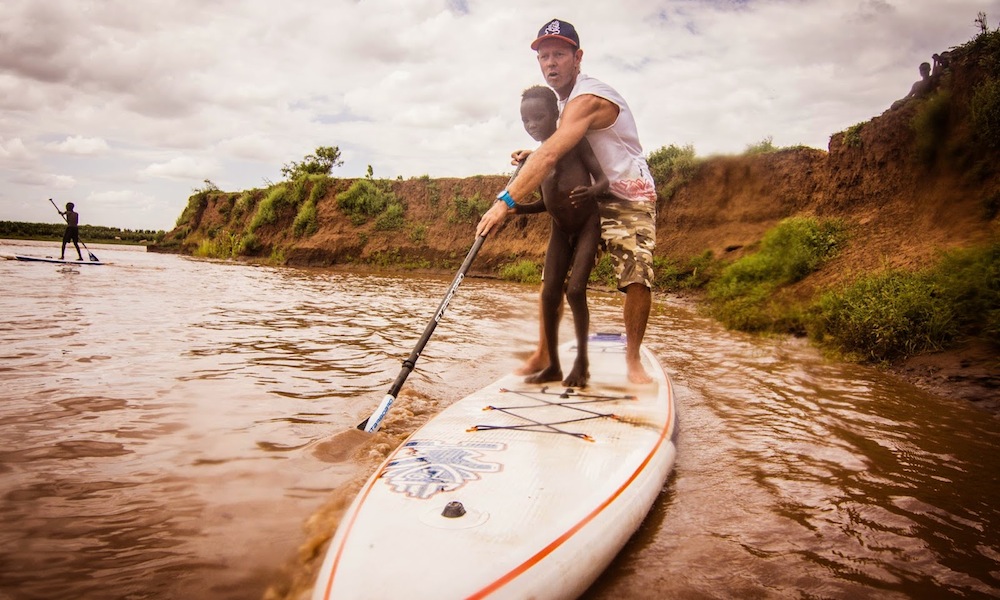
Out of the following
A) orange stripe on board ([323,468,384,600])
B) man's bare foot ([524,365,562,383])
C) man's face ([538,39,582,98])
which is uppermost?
man's face ([538,39,582,98])

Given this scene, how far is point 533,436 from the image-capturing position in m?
2.46

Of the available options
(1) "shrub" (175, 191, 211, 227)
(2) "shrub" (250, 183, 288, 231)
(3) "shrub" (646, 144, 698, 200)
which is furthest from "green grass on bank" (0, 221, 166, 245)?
(3) "shrub" (646, 144, 698, 200)

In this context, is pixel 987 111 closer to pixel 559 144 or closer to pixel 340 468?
pixel 559 144

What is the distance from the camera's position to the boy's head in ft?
11.8

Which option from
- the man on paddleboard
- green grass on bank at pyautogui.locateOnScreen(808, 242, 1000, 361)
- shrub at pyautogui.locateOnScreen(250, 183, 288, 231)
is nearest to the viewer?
the man on paddleboard

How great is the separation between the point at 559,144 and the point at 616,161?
0.65m

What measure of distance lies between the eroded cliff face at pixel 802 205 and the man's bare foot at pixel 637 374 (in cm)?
482

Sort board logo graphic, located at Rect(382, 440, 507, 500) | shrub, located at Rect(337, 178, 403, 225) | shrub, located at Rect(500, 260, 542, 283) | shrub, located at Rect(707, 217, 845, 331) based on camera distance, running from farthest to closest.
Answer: shrub, located at Rect(337, 178, 403, 225) → shrub, located at Rect(500, 260, 542, 283) → shrub, located at Rect(707, 217, 845, 331) → board logo graphic, located at Rect(382, 440, 507, 500)

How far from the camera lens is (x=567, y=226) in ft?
11.7

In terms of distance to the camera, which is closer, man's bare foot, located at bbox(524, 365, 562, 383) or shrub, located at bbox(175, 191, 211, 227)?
man's bare foot, located at bbox(524, 365, 562, 383)

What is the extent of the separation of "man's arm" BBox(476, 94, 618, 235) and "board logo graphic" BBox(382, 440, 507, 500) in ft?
4.08

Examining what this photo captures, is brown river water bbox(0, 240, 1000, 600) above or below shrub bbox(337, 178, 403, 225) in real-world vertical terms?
below

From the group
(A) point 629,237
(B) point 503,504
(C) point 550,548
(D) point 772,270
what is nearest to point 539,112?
(A) point 629,237

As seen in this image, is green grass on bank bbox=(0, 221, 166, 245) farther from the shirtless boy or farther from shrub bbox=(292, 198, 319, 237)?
the shirtless boy
